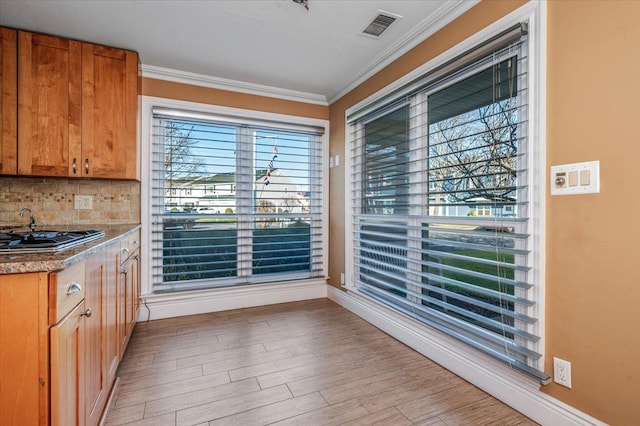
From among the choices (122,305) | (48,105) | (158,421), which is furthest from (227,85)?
(158,421)

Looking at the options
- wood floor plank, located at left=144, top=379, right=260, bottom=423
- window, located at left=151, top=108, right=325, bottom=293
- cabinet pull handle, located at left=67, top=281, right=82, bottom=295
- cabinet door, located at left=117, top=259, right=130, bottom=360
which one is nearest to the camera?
cabinet pull handle, located at left=67, top=281, right=82, bottom=295

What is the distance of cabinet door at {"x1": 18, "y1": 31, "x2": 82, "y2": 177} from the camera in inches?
96.2

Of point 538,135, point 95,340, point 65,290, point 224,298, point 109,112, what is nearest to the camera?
point 65,290

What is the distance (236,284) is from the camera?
11.6 ft

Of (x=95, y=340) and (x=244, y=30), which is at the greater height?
(x=244, y=30)

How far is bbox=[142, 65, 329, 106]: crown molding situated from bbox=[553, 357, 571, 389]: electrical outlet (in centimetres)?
337

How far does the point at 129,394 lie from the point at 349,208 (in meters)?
2.46

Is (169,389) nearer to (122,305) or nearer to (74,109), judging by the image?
(122,305)

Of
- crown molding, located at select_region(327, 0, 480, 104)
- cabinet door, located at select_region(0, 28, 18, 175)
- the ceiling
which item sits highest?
the ceiling

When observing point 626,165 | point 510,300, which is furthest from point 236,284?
point 626,165

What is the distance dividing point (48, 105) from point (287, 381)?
2798 millimetres

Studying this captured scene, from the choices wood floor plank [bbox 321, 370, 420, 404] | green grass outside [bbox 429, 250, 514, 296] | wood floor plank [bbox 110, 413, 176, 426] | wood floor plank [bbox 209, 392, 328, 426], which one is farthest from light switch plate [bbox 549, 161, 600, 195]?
wood floor plank [bbox 110, 413, 176, 426]

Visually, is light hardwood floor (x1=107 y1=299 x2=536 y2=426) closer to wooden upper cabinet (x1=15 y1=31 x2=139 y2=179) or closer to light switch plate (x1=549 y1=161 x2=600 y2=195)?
light switch plate (x1=549 y1=161 x2=600 y2=195)

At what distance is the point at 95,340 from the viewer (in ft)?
4.82
